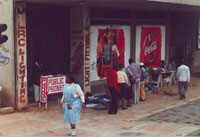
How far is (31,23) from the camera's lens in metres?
14.1

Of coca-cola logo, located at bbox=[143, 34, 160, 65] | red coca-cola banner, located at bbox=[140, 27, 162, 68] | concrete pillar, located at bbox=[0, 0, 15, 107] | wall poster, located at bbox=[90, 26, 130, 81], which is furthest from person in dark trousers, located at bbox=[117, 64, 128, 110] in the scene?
coca-cola logo, located at bbox=[143, 34, 160, 65]

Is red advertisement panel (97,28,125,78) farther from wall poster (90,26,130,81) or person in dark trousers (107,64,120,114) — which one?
person in dark trousers (107,64,120,114)

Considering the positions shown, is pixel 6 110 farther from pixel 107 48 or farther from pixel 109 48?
pixel 109 48

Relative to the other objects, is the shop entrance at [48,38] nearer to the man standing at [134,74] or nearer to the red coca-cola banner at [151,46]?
the man standing at [134,74]

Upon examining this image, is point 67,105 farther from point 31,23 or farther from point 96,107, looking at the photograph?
point 31,23

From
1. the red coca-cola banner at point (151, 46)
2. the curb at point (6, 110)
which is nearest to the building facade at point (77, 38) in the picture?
the red coca-cola banner at point (151, 46)

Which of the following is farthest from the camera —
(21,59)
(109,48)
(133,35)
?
(133,35)

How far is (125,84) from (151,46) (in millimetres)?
7219

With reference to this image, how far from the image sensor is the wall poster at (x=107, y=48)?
51.8 ft

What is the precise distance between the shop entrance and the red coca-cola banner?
16.8 ft

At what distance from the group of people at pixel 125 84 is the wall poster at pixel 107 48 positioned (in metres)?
1.96

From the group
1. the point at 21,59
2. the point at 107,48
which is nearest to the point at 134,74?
the point at 107,48

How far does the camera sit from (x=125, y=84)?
13055mm

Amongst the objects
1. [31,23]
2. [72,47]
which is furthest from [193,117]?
[31,23]
